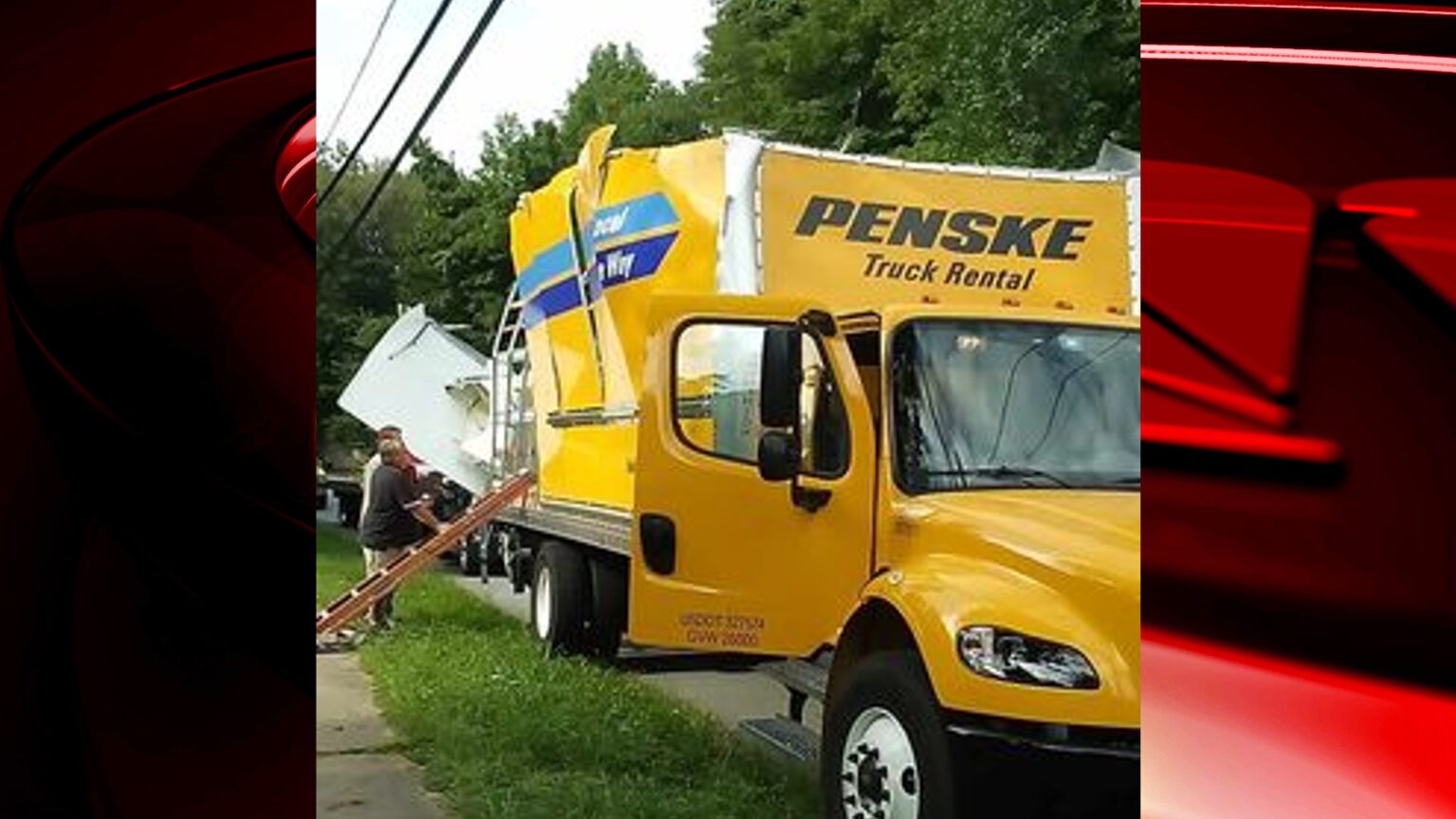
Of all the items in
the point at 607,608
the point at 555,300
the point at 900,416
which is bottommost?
the point at 607,608

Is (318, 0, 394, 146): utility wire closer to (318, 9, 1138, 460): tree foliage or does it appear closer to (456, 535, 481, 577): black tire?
(318, 9, 1138, 460): tree foliage

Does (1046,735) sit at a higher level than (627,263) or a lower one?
lower

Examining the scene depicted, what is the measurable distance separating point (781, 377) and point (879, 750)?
22.1 inches

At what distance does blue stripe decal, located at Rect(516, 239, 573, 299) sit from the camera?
220 centimetres

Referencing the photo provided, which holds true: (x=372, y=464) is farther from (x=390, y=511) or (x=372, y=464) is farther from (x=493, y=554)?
(x=493, y=554)

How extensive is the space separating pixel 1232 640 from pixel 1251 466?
0.83 feet

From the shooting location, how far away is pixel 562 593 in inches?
87.6

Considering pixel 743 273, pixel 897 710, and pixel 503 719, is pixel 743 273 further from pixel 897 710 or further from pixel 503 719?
pixel 503 719

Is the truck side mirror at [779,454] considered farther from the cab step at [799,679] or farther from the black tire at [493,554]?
the black tire at [493,554]

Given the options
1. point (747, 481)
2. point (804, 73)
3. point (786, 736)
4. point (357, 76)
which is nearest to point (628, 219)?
point (804, 73)

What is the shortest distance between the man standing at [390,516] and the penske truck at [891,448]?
36cm

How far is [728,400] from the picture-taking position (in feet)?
6.62

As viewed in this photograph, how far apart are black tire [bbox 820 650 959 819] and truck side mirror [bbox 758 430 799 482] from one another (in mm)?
294

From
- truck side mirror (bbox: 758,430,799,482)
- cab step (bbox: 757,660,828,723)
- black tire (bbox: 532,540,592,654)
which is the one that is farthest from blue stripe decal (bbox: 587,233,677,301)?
cab step (bbox: 757,660,828,723)
